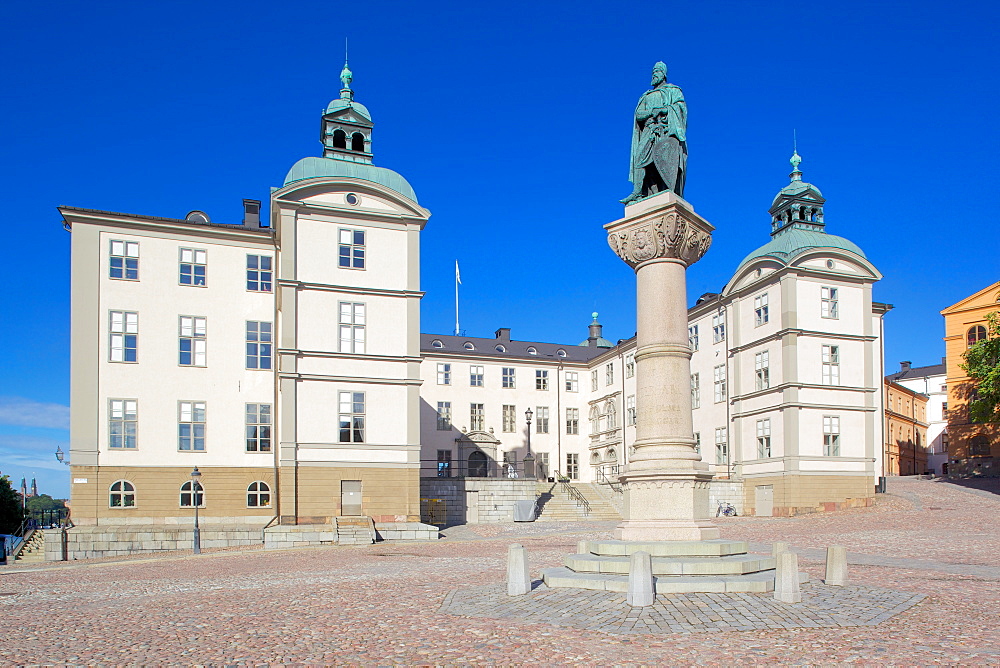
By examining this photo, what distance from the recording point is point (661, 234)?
16734 mm

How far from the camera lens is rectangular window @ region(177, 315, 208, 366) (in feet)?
127

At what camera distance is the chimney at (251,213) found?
144 feet

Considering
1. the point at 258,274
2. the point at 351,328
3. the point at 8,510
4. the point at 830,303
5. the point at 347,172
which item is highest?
the point at 347,172

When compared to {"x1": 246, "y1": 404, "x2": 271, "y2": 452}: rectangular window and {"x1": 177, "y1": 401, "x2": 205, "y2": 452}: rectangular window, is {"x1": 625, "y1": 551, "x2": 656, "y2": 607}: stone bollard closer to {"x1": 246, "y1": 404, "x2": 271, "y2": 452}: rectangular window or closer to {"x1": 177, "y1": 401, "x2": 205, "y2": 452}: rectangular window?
{"x1": 246, "y1": 404, "x2": 271, "y2": 452}: rectangular window

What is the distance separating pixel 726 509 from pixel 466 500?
1450 cm

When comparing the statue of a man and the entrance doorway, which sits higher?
the statue of a man

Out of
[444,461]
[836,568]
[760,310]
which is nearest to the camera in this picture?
[836,568]

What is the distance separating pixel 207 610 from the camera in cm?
1411

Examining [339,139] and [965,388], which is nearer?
[339,139]

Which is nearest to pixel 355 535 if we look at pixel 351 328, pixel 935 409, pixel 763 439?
pixel 351 328

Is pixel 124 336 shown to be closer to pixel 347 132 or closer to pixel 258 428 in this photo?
pixel 258 428

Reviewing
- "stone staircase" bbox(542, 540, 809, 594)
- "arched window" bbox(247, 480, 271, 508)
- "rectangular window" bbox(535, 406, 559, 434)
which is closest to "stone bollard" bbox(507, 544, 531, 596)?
"stone staircase" bbox(542, 540, 809, 594)

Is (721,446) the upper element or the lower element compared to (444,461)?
upper

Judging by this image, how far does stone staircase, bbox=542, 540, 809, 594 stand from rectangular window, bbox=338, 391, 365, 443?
2421cm
